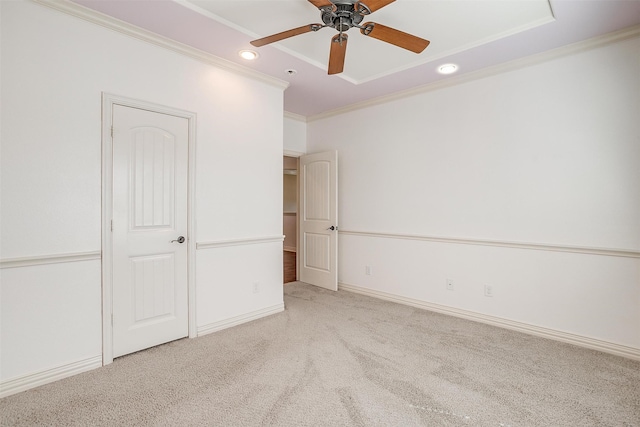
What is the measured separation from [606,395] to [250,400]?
226cm

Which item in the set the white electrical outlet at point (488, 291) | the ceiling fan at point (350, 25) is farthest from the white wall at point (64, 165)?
the white electrical outlet at point (488, 291)

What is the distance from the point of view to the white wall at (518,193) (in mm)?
2695

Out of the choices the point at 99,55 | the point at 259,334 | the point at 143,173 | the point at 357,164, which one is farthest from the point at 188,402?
the point at 357,164

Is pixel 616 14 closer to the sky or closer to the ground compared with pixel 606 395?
closer to the sky

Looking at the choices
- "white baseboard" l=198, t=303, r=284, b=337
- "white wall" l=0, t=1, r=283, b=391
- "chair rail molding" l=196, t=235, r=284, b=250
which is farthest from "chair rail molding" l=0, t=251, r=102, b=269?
"white baseboard" l=198, t=303, r=284, b=337

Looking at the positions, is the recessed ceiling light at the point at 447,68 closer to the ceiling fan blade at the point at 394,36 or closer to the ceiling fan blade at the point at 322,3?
the ceiling fan blade at the point at 394,36

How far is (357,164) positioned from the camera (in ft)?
14.9

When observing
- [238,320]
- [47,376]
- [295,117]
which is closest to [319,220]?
[295,117]

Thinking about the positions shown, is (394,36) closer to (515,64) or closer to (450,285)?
(515,64)

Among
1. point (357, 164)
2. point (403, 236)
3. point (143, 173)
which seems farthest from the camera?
point (357, 164)

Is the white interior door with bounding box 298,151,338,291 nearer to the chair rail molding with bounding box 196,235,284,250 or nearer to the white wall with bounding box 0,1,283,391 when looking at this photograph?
the chair rail molding with bounding box 196,235,284,250

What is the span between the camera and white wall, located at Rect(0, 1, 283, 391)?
2.09m

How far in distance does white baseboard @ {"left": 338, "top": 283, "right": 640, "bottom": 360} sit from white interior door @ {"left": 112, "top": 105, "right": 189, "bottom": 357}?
245 cm

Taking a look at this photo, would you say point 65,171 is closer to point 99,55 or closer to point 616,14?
point 99,55
